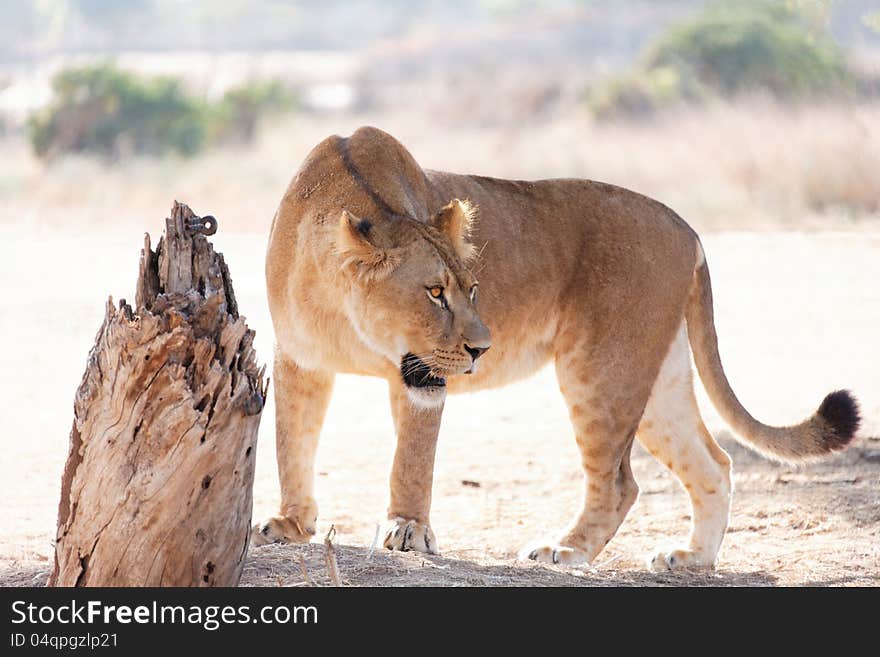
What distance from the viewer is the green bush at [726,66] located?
2258cm

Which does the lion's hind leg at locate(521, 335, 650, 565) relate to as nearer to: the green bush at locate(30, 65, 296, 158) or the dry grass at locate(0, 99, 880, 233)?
A: the dry grass at locate(0, 99, 880, 233)

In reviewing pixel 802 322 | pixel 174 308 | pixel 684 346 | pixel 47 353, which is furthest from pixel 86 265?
pixel 174 308

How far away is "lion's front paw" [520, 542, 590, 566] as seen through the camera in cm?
510

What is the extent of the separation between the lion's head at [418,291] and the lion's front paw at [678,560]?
4.16 ft

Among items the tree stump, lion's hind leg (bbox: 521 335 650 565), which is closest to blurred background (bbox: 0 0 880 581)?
lion's hind leg (bbox: 521 335 650 565)

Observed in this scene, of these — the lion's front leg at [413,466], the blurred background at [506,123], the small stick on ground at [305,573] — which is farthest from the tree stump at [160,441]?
the blurred background at [506,123]

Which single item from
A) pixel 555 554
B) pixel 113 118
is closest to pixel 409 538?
pixel 555 554

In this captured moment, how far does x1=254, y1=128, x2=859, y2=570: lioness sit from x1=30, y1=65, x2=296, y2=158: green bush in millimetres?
14815

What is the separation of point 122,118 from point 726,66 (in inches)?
429

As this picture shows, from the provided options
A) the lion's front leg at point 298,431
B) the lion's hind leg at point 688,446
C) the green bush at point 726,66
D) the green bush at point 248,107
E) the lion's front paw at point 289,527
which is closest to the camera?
the lion's front paw at point 289,527

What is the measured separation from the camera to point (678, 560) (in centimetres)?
519

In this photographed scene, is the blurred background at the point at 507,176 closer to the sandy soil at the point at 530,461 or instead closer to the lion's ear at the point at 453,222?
the sandy soil at the point at 530,461

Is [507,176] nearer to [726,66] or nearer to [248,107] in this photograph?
[248,107]

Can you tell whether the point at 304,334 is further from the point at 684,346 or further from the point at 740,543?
the point at 740,543
